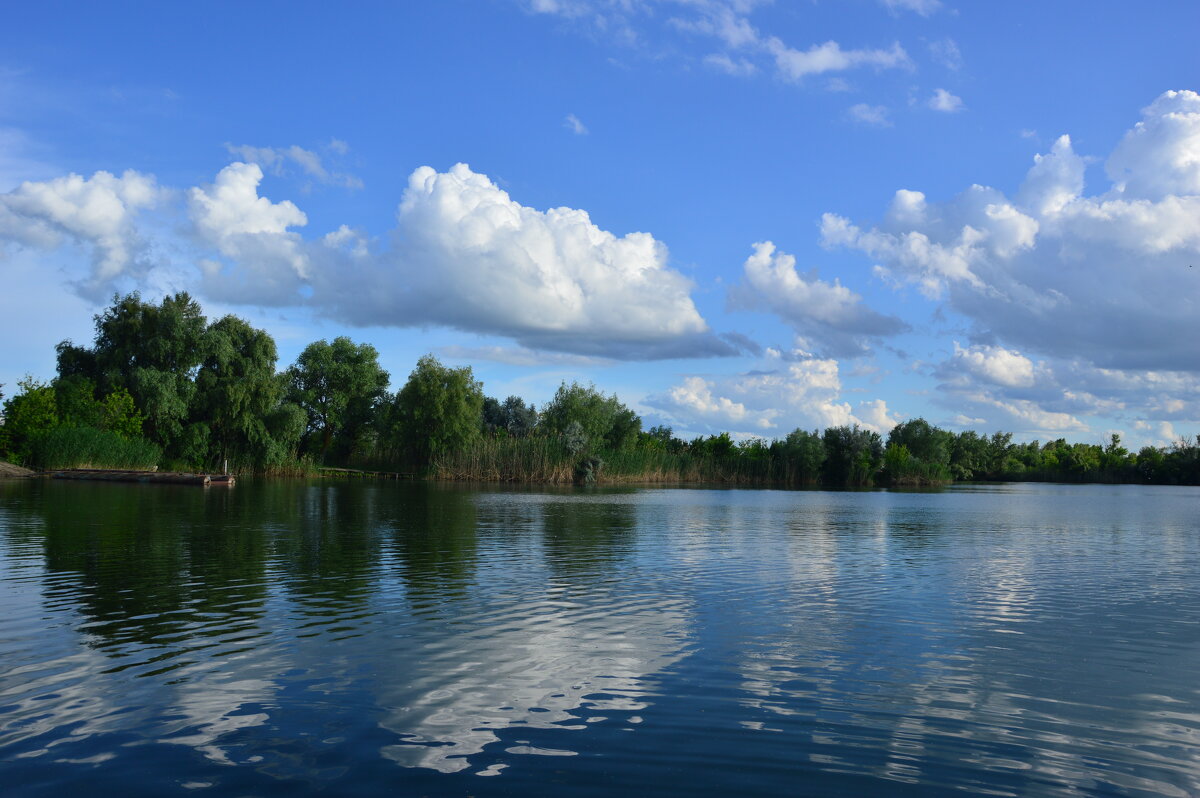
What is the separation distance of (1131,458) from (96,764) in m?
169

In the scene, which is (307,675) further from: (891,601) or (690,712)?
(891,601)

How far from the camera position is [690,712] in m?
9.02

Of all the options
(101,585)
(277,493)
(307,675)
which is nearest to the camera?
(307,675)

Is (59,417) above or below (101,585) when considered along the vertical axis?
above

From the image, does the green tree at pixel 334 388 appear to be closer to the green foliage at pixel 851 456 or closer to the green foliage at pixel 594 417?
the green foliage at pixel 594 417

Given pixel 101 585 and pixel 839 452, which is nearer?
pixel 101 585

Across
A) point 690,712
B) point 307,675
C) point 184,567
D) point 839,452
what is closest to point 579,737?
point 690,712

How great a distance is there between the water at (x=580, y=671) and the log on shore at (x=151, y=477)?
33.4 meters

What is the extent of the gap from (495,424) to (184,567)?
94.3 m

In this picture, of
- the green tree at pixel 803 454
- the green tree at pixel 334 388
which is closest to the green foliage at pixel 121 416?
the green tree at pixel 334 388

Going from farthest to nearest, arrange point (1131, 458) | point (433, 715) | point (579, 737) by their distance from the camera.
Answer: point (1131, 458)
point (433, 715)
point (579, 737)

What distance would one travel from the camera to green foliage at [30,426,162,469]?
195ft

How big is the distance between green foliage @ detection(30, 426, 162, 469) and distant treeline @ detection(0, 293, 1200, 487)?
0.31 ft

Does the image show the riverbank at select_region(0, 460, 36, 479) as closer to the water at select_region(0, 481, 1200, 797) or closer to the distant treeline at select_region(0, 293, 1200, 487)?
the distant treeline at select_region(0, 293, 1200, 487)
